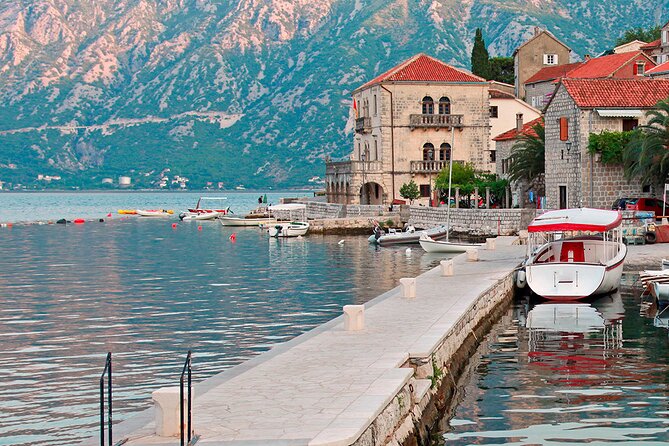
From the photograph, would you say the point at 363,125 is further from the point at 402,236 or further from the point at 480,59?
the point at 480,59

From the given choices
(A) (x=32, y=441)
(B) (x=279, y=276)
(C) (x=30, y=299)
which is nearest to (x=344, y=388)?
(A) (x=32, y=441)

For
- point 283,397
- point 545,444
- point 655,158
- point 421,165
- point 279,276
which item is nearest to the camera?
point 283,397

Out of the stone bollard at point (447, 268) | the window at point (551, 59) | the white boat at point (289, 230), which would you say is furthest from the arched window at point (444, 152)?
the stone bollard at point (447, 268)

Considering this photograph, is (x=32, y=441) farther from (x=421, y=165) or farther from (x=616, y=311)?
(x=421, y=165)

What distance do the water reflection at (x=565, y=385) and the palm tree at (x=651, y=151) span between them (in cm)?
2400

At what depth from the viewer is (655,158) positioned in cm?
5016

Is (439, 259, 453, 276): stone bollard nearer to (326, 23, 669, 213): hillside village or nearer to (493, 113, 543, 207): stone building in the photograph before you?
(326, 23, 669, 213): hillside village

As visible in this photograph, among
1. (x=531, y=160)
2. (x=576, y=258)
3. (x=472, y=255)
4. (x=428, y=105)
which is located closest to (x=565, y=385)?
(x=576, y=258)

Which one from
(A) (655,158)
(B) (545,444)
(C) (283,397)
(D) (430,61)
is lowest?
(B) (545,444)

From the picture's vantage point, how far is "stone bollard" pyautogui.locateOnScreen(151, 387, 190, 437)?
38.2 feet

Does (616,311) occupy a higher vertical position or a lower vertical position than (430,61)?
lower

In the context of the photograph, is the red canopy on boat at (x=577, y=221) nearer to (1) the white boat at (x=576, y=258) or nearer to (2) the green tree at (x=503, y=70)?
(1) the white boat at (x=576, y=258)

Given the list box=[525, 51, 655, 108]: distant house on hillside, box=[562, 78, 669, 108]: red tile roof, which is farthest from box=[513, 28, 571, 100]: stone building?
box=[562, 78, 669, 108]: red tile roof

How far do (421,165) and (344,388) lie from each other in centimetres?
6843
